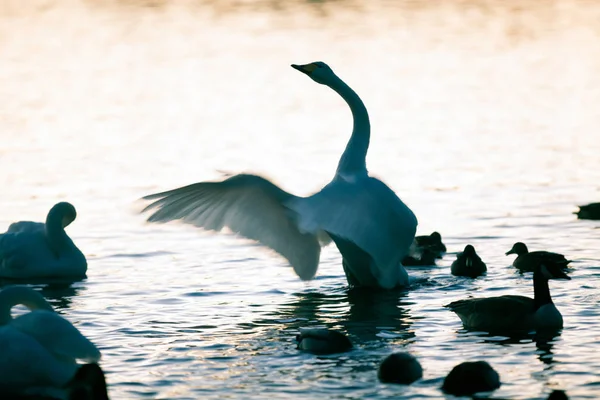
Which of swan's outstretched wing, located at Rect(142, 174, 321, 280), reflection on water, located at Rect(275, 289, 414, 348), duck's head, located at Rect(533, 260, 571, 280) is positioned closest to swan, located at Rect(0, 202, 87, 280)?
swan's outstretched wing, located at Rect(142, 174, 321, 280)

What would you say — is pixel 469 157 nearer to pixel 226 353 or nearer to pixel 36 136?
pixel 36 136

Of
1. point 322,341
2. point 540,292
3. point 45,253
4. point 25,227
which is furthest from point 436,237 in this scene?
point 25,227

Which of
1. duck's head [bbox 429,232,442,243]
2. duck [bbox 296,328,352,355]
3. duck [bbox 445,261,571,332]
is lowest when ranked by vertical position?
duck [bbox 296,328,352,355]

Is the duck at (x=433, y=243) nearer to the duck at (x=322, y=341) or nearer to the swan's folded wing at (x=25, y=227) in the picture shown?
the duck at (x=322, y=341)

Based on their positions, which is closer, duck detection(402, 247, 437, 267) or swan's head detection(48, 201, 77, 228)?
duck detection(402, 247, 437, 267)

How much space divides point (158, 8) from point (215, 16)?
9.12 feet

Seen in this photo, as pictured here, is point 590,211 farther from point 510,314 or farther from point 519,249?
point 510,314

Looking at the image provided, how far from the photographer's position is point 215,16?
1460 inches

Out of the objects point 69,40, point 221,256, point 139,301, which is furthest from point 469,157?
point 69,40

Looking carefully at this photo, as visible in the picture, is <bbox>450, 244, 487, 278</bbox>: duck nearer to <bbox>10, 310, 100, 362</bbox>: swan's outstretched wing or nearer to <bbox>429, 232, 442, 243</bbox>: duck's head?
<bbox>429, 232, 442, 243</bbox>: duck's head

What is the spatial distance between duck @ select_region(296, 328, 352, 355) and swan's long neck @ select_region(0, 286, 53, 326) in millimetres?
2257

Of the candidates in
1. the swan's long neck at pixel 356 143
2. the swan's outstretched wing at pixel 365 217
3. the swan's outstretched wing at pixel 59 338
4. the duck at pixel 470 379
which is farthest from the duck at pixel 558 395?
the swan's long neck at pixel 356 143

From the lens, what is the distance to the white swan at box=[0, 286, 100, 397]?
31.0 ft

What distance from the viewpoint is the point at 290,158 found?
21.4 metres
